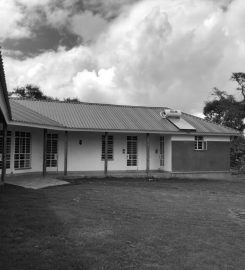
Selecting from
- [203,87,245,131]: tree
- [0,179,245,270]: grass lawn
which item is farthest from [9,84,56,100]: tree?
[0,179,245,270]: grass lawn

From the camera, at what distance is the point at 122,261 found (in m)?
5.76

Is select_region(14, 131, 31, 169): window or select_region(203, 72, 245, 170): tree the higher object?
select_region(203, 72, 245, 170): tree

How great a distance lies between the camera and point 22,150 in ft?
60.3

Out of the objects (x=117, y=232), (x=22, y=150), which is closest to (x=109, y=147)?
(x=22, y=150)

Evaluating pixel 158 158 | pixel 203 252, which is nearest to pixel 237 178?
pixel 158 158

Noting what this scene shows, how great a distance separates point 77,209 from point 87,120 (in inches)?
450

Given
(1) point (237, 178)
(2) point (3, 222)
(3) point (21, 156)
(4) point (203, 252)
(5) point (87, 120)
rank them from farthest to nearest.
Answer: (1) point (237, 178) < (5) point (87, 120) < (3) point (21, 156) < (2) point (3, 222) < (4) point (203, 252)

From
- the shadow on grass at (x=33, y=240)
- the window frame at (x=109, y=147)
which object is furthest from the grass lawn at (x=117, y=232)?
the window frame at (x=109, y=147)

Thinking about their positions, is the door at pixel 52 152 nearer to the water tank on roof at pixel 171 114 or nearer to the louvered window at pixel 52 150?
the louvered window at pixel 52 150

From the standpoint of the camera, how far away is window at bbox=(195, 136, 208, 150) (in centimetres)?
2225

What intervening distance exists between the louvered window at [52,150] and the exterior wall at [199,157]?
257 inches

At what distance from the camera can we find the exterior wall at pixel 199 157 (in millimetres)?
21688

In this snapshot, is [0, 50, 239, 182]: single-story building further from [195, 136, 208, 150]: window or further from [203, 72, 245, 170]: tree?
[203, 72, 245, 170]: tree

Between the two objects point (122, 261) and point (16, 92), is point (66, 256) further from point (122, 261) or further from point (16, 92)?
point (16, 92)
